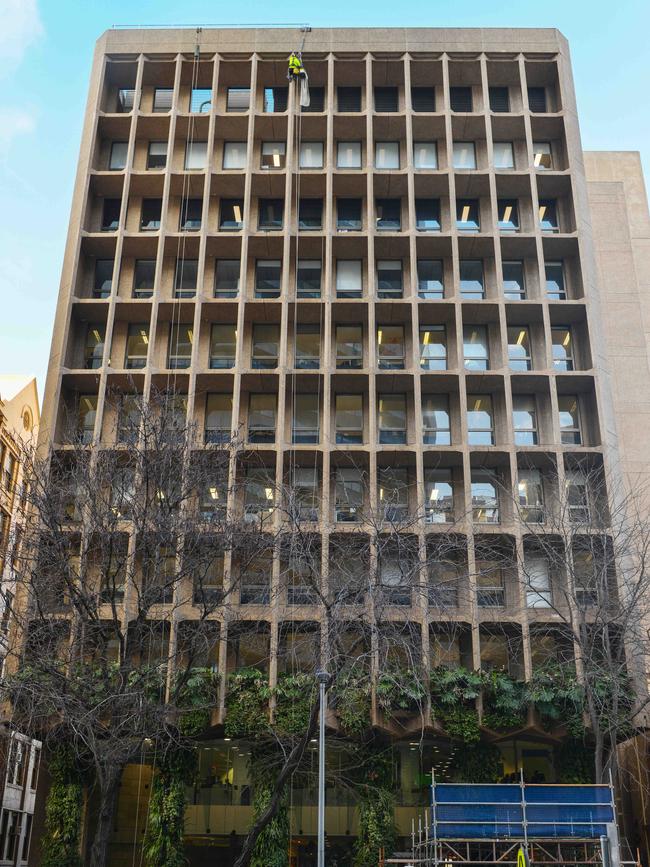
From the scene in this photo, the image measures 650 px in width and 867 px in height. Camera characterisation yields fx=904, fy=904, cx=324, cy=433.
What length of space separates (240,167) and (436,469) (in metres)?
16.1

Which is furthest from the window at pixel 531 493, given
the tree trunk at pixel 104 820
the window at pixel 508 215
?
the tree trunk at pixel 104 820

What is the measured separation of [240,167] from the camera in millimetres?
39781

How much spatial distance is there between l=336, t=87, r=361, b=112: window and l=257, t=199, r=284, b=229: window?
226 inches

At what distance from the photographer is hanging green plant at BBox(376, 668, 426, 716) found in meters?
28.1

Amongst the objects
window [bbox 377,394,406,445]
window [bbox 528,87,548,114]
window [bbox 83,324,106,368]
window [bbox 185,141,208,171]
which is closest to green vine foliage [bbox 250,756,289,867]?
window [bbox 377,394,406,445]

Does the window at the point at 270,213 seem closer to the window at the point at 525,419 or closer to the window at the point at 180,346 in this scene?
the window at the point at 180,346

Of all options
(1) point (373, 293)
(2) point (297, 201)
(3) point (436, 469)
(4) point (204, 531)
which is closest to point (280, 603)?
(4) point (204, 531)

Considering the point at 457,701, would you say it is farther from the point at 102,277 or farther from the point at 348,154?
the point at 348,154

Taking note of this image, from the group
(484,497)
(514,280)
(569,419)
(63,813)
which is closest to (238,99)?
(514,280)

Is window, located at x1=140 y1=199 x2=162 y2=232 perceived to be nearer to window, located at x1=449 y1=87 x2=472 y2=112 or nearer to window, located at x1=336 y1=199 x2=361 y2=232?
window, located at x1=336 y1=199 x2=361 y2=232

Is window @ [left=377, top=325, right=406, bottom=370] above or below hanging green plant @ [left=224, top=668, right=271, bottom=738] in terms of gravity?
above

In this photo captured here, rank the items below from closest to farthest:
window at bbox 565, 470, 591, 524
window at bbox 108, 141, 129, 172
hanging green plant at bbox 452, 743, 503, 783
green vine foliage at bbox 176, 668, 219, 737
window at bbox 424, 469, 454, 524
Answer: green vine foliage at bbox 176, 668, 219, 737 → hanging green plant at bbox 452, 743, 503, 783 → window at bbox 565, 470, 591, 524 → window at bbox 424, 469, 454, 524 → window at bbox 108, 141, 129, 172

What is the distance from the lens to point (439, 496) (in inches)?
1359

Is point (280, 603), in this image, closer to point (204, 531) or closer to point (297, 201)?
point (204, 531)
